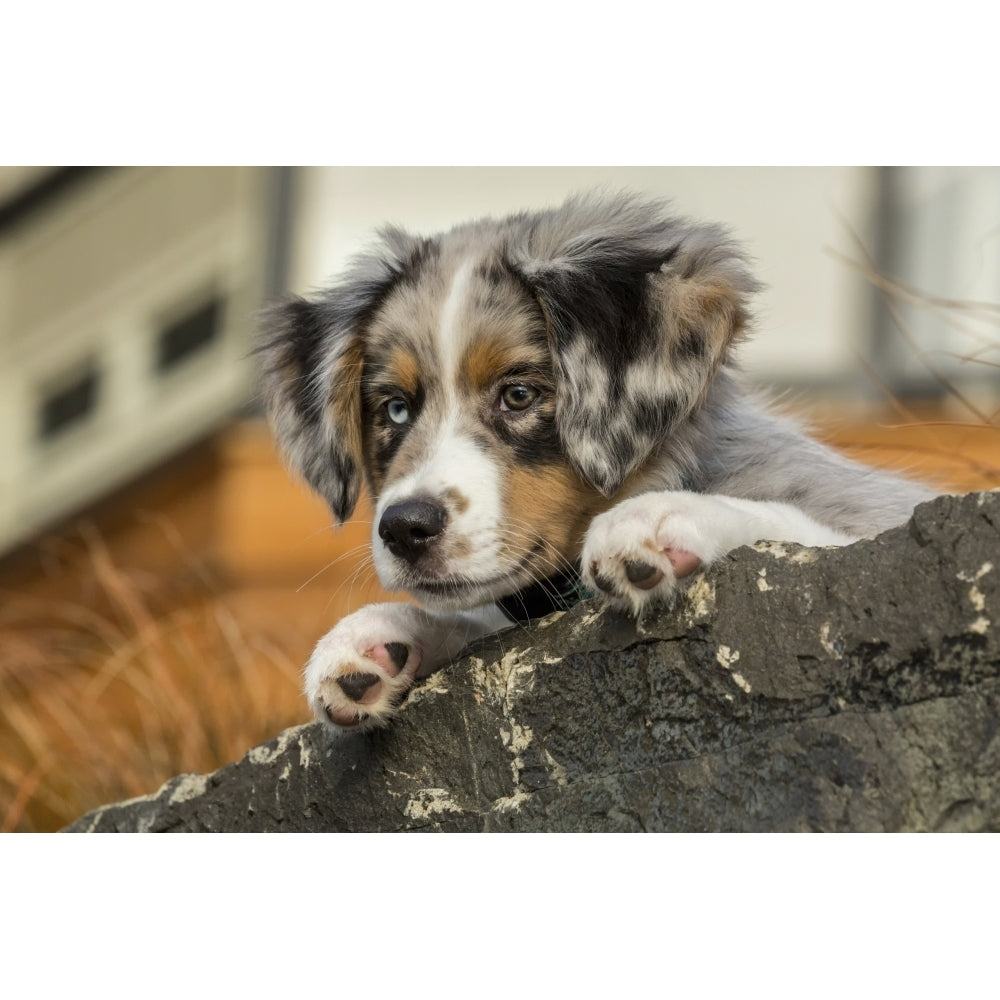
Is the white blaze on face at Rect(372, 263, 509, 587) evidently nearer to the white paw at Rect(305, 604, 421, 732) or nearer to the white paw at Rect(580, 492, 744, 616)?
the white paw at Rect(305, 604, 421, 732)

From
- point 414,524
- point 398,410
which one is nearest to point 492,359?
point 398,410

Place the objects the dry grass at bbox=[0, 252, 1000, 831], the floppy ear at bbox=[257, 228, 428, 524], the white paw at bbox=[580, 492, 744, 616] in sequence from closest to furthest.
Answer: the white paw at bbox=[580, 492, 744, 616], the floppy ear at bbox=[257, 228, 428, 524], the dry grass at bbox=[0, 252, 1000, 831]

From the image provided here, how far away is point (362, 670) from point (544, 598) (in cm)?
51

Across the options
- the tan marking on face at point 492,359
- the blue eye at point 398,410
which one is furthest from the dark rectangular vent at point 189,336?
the tan marking on face at point 492,359

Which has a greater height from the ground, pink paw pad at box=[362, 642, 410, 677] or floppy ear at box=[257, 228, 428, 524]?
floppy ear at box=[257, 228, 428, 524]

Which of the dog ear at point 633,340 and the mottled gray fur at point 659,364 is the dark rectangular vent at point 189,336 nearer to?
the mottled gray fur at point 659,364

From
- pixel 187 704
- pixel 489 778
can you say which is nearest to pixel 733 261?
pixel 489 778

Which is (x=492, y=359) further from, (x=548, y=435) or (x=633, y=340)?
(x=633, y=340)

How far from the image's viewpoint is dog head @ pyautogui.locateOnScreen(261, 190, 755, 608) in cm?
310

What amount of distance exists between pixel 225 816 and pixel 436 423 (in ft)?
3.98

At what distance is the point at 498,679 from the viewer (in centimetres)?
306

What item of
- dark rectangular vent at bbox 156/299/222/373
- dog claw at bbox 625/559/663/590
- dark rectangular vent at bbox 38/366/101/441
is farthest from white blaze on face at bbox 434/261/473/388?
dark rectangular vent at bbox 38/366/101/441

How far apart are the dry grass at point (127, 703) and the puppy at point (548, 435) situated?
1.84 metres

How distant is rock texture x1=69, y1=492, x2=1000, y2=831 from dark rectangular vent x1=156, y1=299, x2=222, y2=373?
6.63m
